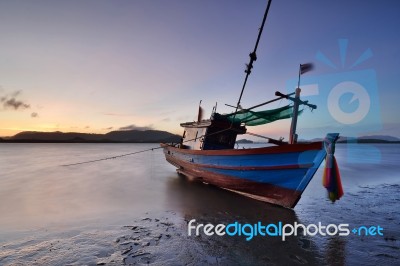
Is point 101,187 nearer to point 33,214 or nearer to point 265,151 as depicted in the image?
point 33,214

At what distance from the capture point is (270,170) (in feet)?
28.0

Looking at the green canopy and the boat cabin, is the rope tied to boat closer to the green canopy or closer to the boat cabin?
the green canopy

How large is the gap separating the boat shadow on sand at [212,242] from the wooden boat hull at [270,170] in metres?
0.64

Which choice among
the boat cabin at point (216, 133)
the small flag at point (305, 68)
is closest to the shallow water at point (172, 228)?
the boat cabin at point (216, 133)

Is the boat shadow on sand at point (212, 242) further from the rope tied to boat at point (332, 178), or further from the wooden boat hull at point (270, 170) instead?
the rope tied to boat at point (332, 178)

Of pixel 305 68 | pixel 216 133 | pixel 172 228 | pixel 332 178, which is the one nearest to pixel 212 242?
pixel 172 228

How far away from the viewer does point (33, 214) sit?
8.47 metres

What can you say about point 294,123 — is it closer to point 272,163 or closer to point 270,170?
point 272,163

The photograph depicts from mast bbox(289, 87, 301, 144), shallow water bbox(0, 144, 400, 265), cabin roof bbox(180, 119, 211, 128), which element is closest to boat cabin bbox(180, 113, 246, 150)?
cabin roof bbox(180, 119, 211, 128)

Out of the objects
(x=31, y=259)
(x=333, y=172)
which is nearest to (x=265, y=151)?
(x=333, y=172)

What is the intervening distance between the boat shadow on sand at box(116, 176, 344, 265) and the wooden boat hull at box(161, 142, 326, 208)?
64 cm

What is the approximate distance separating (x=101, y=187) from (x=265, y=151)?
10.9 m

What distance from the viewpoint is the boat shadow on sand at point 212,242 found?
4.75 meters

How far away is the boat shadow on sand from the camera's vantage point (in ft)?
15.6
